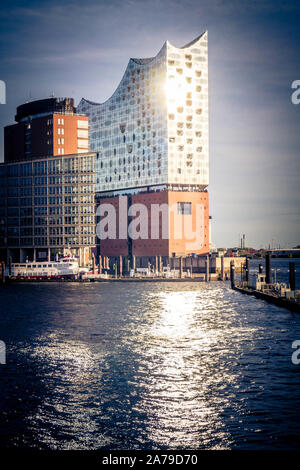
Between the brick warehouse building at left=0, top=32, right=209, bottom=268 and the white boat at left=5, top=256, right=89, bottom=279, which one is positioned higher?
the brick warehouse building at left=0, top=32, right=209, bottom=268

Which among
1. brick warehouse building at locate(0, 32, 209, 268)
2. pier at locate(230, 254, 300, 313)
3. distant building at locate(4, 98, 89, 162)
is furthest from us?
distant building at locate(4, 98, 89, 162)

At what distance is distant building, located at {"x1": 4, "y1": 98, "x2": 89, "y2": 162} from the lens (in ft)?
585

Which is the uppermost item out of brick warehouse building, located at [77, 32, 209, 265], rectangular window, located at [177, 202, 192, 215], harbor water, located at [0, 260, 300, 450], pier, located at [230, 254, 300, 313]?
brick warehouse building, located at [77, 32, 209, 265]

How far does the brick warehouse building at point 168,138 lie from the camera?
459ft

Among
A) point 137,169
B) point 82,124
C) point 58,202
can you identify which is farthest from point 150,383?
point 82,124

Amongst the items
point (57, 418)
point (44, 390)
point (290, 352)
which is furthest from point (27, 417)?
point (290, 352)

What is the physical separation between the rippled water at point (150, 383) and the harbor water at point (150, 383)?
0.19 feet

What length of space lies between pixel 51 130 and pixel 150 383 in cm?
15747

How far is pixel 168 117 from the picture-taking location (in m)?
140

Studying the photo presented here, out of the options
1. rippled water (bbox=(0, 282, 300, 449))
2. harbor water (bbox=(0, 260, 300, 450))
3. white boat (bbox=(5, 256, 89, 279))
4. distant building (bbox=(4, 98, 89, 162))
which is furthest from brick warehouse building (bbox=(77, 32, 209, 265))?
rippled water (bbox=(0, 282, 300, 449))

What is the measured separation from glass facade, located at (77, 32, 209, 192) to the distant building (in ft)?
99.9

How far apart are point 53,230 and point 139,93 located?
151 ft

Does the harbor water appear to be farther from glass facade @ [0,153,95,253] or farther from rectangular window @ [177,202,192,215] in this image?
glass facade @ [0,153,95,253]

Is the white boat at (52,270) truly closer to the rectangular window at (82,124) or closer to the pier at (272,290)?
the pier at (272,290)
